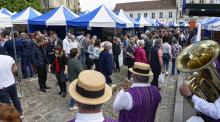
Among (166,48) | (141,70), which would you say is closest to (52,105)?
(141,70)

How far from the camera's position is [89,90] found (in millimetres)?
2557

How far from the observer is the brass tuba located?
146 inches

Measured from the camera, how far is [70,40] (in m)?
12.8

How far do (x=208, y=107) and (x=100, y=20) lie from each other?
10.7 metres

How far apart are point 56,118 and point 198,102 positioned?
14.9 ft

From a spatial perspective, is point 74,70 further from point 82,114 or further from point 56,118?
point 82,114

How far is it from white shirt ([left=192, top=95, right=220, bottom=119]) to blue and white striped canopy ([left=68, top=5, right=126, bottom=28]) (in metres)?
10.3

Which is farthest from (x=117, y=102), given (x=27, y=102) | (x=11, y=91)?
(x=27, y=102)

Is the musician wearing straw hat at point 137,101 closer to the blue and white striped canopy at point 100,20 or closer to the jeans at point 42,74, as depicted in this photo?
the jeans at point 42,74

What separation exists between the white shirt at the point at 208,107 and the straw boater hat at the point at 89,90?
1.41 metres

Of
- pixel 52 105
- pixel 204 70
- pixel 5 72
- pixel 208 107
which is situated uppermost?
pixel 204 70

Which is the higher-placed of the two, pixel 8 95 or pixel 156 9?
pixel 156 9

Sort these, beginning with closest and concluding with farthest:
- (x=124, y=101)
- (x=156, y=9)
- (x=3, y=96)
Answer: (x=124, y=101), (x=3, y=96), (x=156, y=9)

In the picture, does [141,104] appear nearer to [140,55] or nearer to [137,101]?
[137,101]
